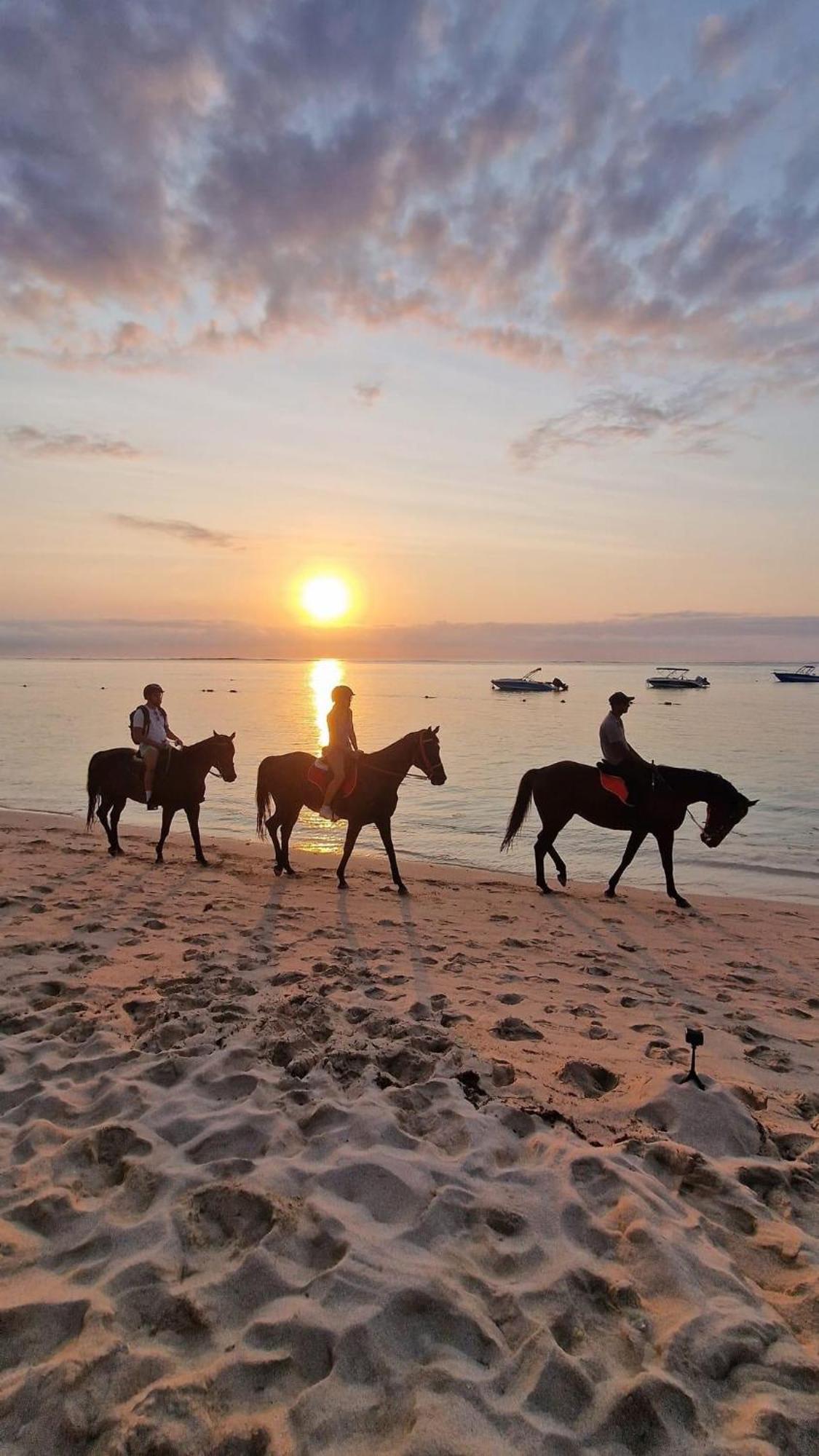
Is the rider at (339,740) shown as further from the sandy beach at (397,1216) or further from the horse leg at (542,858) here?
the sandy beach at (397,1216)

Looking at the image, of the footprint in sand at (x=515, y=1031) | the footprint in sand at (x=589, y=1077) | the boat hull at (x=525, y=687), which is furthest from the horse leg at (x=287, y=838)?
the boat hull at (x=525, y=687)

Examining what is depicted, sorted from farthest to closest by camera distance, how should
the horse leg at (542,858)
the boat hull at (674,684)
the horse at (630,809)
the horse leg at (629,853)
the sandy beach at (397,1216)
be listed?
the boat hull at (674,684), the horse leg at (542,858), the horse leg at (629,853), the horse at (630,809), the sandy beach at (397,1216)

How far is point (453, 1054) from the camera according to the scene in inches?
188

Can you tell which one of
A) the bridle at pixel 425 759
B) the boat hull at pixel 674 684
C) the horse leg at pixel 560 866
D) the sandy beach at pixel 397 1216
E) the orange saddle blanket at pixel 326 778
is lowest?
the boat hull at pixel 674 684

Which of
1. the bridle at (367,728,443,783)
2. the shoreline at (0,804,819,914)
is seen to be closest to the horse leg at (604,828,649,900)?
the shoreline at (0,804,819,914)

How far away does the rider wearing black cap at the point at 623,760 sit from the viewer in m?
10.7

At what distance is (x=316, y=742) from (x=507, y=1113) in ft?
97.6

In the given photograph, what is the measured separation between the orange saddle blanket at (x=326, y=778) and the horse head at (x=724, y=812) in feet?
18.3

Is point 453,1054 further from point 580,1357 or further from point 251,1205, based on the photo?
point 580,1357

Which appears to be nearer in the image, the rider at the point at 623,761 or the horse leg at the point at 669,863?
the rider at the point at 623,761

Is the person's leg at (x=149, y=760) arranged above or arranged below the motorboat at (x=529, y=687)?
above

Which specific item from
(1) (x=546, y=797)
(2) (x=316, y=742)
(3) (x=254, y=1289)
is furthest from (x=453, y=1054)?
(2) (x=316, y=742)

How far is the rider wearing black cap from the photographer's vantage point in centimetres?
1074

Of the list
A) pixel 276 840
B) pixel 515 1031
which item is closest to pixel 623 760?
pixel 276 840
